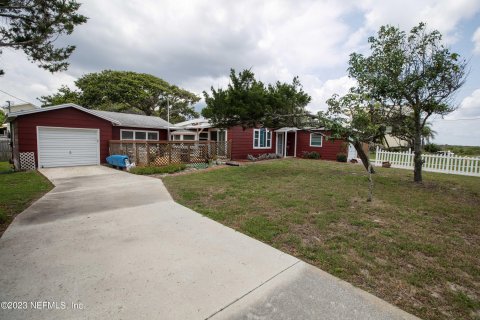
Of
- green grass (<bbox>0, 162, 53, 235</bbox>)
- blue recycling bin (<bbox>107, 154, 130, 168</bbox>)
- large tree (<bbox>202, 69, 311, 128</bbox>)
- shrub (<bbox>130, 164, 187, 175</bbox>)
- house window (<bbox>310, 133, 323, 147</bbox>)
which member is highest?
large tree (<bbox>202, 69, 311, 128</bbox>)

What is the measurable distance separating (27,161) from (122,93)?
17497 mm

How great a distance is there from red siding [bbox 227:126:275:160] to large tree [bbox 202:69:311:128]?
16.0 ft

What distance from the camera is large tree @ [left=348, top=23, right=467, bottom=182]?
697 centimetres

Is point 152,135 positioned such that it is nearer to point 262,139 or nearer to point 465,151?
point 262,139

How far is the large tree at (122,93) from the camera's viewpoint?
25047 millimetres

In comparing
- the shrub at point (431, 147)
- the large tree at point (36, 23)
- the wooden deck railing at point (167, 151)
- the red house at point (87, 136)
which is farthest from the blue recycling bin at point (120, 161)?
the shrub at point (431, 147)

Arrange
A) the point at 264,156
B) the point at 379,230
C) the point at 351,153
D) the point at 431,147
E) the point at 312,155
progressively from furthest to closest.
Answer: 1. the point at 431,147
2. the point at 351,153
3. the point at 312,155
4. the point at 264,156
5. the point at 379,230

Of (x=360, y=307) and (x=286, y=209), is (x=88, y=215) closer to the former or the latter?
(x=286, y=209)

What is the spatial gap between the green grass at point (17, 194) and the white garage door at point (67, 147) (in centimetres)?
349

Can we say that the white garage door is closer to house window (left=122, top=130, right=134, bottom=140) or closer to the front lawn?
house window (left=122, top=130, right=134, bottom=140)

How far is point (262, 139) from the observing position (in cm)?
1702

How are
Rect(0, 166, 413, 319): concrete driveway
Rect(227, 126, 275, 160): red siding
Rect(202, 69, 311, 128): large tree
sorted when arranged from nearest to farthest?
Rect(0, 166, 413, 319): concrete driveway, Rect(202, 69, 311, 128): large tree, Rect(227, 126, 275, 160): red siding

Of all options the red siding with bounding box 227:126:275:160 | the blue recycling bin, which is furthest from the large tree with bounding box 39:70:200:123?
the blue recycling bin

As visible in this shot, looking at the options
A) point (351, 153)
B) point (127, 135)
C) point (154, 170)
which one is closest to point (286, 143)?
point (351, 153)
